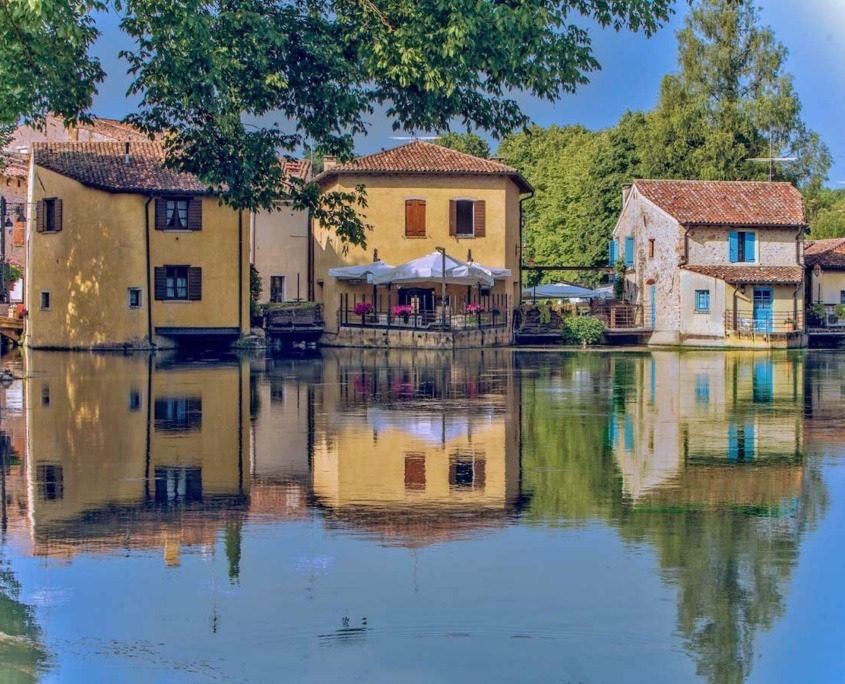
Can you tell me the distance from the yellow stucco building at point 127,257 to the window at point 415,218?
28.3ft

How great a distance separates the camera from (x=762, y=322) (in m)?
57.1

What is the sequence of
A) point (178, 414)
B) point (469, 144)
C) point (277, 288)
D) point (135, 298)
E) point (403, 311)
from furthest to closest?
point (469, 144) < point (277, 288) < point (403, 311) < point (135, 298) < point (178, 414)

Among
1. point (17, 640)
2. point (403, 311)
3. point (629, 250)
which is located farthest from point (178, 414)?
point (629, 250)

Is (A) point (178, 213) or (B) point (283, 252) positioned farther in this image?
(B) point (283, 252)

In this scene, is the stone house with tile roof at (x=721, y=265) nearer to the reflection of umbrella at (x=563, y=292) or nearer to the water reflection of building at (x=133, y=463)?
the reflection of umbrella at (x=563, y=292)

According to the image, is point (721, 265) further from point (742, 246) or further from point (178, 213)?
point (178, 213)

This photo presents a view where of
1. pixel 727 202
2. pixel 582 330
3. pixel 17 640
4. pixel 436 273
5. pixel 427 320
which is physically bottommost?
pixel 17 640

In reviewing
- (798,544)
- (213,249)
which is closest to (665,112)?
(213,249)

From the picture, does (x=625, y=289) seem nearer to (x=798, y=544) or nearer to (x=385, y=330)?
(x=385, y=330)

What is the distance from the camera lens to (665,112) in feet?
228

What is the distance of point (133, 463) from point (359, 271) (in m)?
37.5

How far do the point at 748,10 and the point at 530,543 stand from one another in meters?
65.6

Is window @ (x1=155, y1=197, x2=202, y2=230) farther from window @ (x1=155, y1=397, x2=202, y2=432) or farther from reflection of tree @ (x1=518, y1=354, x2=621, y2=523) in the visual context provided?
window @ (x1=155, y1=397, x2=202, y2=432)

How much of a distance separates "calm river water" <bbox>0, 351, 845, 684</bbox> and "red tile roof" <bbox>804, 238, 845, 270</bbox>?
4376 centimetres
